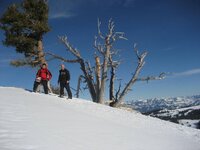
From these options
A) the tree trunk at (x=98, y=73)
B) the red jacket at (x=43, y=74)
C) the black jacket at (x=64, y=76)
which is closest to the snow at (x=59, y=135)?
the black jacket at (x=64, y=76)

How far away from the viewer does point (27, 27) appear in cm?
2411

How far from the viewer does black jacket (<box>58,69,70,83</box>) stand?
691 inches

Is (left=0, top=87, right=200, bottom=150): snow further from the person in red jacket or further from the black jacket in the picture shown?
the person in red jacket

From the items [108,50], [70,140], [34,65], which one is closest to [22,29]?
[34,65]

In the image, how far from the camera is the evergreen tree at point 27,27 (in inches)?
936

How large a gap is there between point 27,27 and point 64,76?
8.42m

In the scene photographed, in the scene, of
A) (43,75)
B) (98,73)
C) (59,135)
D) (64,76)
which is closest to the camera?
(59,135)

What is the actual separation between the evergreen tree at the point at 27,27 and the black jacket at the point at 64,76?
736cm

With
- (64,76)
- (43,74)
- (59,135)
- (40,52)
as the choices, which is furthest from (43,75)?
(59,135)

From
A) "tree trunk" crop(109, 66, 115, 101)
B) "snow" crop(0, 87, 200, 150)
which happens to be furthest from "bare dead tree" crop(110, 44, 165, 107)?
"snow" crop(0, 87, 200, 150)

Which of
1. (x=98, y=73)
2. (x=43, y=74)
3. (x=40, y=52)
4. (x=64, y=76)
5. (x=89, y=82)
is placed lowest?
(x=64, y=76)

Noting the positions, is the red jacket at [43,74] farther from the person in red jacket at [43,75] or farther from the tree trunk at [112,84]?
the tree trunk at [112,84]

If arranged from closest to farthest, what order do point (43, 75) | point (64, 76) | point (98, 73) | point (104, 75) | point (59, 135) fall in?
point (59, 135) → point (64, 76) → point (43, 75) → point (104, 75) → point (98, 73)

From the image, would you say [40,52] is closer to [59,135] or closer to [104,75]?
[104,75]
